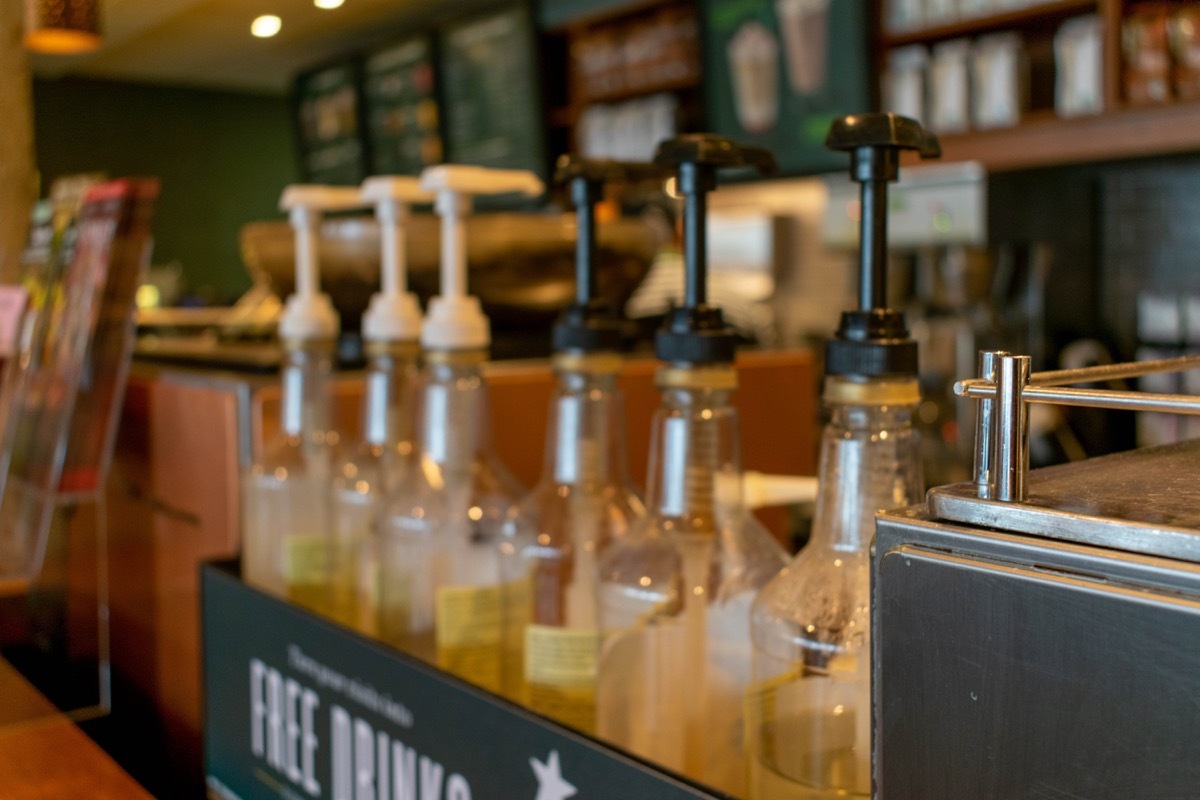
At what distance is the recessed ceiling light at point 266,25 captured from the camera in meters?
1.84

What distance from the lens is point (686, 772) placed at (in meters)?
0.61

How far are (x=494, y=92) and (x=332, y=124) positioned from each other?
42.2 inches

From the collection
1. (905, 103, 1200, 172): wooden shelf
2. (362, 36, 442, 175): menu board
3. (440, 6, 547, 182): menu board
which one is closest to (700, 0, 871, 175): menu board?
(905, 103, 1200, 172): wooden shelf

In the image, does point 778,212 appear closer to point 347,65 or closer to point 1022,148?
point 1022,148

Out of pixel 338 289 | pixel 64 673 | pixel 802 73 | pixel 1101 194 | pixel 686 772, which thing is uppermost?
pixel 802 73

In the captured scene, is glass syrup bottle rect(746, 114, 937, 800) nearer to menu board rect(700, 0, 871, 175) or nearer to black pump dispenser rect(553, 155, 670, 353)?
black pump dispenser rect(553, 155, 670, 353)

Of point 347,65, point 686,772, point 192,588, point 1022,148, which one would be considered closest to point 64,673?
point 192,588

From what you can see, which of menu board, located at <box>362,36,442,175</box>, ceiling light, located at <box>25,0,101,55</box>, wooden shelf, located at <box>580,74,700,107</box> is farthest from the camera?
menu board, located at <box>362,36,442,175</box>

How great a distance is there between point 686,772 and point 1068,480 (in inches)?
11.8

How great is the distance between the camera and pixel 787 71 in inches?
124

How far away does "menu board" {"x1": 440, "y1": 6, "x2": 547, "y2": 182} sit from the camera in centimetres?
390

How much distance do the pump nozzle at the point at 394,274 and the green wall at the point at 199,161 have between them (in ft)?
14.8

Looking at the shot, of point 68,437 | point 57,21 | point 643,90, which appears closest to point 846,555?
point 68,437

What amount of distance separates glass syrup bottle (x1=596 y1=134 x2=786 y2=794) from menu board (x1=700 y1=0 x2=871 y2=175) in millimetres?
2389
